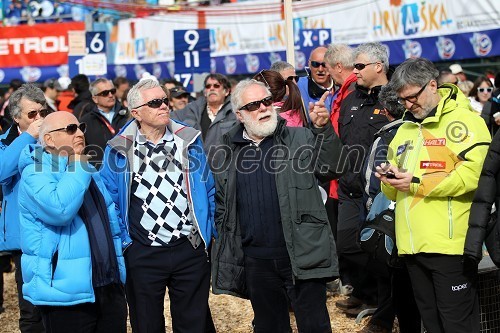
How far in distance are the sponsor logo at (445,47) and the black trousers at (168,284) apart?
1102 centimetres

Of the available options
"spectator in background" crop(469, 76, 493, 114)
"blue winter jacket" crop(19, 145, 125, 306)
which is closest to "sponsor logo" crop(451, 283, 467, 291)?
"blue winter jacket" crop(19, 145, 125, 306)

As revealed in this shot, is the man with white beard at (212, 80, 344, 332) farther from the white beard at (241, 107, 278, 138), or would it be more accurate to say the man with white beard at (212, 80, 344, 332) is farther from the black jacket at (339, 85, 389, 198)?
the black jacket at (339, 85, 389, 198)

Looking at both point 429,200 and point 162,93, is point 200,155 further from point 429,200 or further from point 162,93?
point 429,200

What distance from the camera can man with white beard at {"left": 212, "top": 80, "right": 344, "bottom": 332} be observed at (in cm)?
543

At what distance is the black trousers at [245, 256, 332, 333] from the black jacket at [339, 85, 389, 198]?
65.1 inches

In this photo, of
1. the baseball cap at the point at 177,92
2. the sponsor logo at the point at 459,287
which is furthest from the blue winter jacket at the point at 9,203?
the baseball cap at the point at 177,92

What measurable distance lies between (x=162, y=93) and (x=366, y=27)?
11849 millimetres

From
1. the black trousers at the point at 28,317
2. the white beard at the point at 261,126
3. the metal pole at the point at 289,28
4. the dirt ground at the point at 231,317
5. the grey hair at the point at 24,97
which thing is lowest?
the dirt ground at the point at 231,317

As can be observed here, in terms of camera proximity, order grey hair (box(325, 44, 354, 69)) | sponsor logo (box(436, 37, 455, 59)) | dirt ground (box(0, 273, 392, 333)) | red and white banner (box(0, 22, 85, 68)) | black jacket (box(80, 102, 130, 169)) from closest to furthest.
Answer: dirt ground (box(0, 273, 392, 333)), grey hair (box(325, 44, 354, 69)), black jacket (box(80, 102, 130, 169)), sponsor logo (box(436, 37, 455, 59)), red and white banner (box(0, 22, 85, 68))

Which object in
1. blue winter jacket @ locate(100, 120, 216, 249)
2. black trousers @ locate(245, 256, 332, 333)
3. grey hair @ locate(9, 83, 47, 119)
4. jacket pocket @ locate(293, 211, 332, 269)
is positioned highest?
grey hair @ locate(9, 83, 47, 119)

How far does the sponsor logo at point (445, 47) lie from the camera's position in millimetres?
15703

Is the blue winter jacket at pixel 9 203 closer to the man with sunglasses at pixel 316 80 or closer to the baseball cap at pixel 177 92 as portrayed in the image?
the man with sunglasses at pixel 316 80

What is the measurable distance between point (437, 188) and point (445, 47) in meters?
11.3

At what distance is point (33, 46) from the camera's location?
22.1 meters
